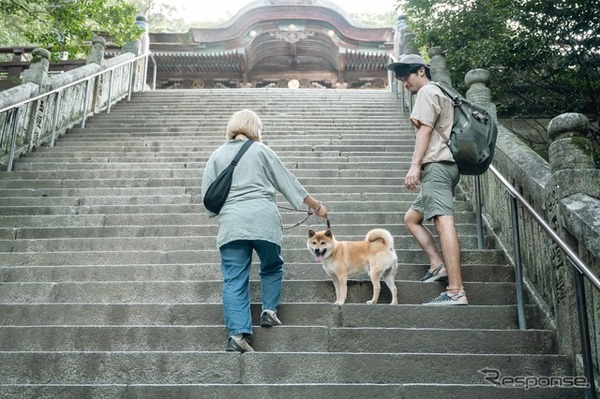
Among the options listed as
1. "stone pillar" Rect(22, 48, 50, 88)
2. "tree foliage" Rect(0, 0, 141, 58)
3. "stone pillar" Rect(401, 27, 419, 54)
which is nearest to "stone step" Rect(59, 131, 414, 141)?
"stone pillar" Rect(22, 48, 50, 88)

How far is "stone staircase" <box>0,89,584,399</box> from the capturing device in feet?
10.4

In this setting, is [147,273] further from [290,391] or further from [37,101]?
[37,101]

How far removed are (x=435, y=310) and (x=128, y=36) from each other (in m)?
8.93

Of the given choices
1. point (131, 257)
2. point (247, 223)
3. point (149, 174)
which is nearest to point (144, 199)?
point (149, 174)

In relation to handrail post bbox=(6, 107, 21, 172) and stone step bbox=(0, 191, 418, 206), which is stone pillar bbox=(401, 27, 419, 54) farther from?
handrail post bbox=(6, 107, 21, 172)

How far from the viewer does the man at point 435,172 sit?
3.72m

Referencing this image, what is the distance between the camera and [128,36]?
1047 centimetres

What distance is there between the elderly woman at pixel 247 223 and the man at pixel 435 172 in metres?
0.80

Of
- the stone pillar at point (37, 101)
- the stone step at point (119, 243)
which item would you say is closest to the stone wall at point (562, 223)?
the stone step at point (119, 243)

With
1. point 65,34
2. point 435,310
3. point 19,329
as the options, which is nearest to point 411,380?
point 435,310

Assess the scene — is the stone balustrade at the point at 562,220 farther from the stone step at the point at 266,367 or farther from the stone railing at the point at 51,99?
the stone railing at the point at 51,99

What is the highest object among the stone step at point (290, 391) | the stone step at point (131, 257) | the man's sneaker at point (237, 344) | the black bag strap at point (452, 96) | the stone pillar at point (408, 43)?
the stone pillar at point (408, 43)

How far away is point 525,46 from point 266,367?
642 centimetres

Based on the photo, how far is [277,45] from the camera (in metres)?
18.9
